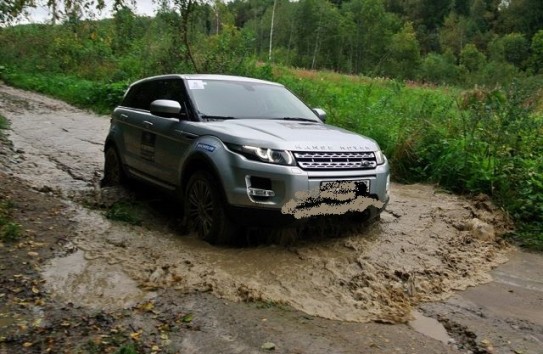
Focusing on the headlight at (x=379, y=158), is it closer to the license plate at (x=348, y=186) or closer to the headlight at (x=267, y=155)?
the license plate at (x=348, y=186)

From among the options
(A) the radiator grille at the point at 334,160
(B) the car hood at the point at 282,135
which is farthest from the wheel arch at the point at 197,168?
(A) the radiator grille at the point at 334,160

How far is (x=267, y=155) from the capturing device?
444 cm

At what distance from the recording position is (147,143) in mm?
6055

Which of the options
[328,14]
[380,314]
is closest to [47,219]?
[380,314]

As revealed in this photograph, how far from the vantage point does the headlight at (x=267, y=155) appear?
4.39m

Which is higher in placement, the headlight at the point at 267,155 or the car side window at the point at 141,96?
the car side window at the point at 141,96

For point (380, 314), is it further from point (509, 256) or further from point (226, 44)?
point (226, 44)

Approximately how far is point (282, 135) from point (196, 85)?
1473 mm

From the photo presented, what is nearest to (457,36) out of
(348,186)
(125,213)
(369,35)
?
(369,35)

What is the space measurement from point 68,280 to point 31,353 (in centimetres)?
113

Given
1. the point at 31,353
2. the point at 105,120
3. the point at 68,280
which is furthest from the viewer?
the point at 105,120

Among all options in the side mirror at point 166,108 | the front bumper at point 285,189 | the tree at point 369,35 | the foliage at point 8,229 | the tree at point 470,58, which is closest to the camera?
the front bumper at point 285,189

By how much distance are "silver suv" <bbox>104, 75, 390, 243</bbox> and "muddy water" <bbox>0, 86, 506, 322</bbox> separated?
14.5 inches

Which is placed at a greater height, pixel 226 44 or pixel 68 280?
pixel 226 44
